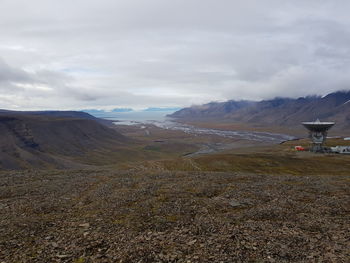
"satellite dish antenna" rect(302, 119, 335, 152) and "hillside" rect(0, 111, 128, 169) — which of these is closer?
"satellite dish antenna" rect(302, 119, 335, 152)

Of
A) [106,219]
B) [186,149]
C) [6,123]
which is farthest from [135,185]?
[186,149]

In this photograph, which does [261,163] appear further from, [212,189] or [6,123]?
[6,123]

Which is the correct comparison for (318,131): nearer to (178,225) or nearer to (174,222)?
(174,222)

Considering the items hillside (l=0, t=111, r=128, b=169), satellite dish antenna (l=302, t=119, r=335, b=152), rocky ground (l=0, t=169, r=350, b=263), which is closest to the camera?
rocky ground (l=0, t=169, r=350, b=263)

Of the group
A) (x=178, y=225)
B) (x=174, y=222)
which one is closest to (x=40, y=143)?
(x=174, y=222)

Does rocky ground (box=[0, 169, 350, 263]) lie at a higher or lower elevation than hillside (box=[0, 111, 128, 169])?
higher

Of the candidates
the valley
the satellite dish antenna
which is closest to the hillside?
the valley

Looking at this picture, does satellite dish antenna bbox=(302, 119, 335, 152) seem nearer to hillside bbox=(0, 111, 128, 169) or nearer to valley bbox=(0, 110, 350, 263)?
valley bbox=(0, 110, 350, 263)
